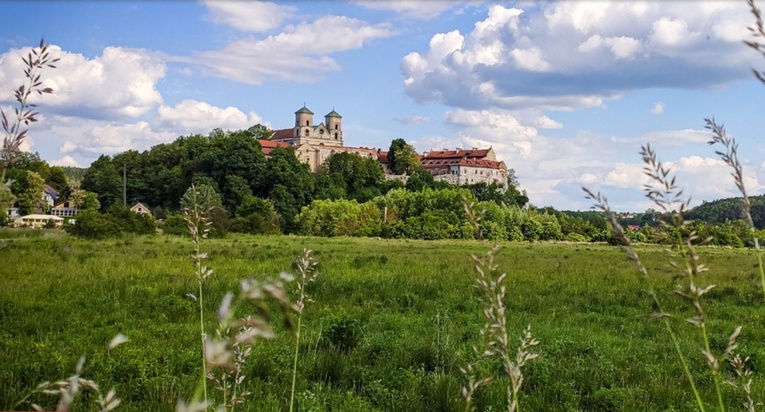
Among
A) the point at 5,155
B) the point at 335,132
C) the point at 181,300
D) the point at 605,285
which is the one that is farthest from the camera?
the point at 335,132

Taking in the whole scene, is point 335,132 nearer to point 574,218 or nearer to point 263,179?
point 263,179

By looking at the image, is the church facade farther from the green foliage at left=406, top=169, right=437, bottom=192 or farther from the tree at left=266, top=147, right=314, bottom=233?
the tree at left=266, top=147, right=314, bottom=233

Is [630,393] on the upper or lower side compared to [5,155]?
lower

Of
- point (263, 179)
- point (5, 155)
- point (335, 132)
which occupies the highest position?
point (335, 132)

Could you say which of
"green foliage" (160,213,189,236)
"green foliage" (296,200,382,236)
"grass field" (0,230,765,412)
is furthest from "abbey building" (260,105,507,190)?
"grass field" (0,230,765,412)

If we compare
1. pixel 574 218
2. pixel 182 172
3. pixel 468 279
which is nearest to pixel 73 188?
pixel 182 172

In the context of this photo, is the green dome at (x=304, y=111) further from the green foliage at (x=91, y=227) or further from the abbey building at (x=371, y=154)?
the green foliage at (x=91, y=227)

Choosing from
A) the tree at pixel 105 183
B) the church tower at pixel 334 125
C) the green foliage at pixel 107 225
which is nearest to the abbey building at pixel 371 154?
the church tower at pixel 334 125

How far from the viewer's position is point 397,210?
7488 centimetres

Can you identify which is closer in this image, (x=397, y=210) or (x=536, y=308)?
(x=536, y=308)

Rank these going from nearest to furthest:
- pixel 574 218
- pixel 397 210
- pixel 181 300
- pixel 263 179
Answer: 1. pixel 181 300
2. pixel 397 210
3. pixel 574 218
4. pixel 263 179

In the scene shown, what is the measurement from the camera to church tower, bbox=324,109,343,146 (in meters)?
166

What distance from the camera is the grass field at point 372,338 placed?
6.08m

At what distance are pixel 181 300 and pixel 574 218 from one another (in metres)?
74.7
